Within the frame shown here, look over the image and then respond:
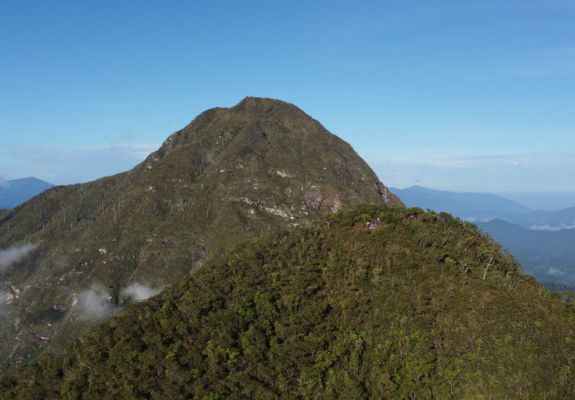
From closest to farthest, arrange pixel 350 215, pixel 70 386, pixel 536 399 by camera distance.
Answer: pixel 536 399 → pixel 70 386 → pixel 350 215

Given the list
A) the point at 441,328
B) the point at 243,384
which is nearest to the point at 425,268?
the point at 441,328

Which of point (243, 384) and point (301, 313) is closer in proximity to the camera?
point (243, 384)

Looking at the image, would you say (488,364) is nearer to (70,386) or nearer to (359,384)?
(359,384)

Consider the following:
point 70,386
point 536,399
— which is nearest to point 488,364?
point 536,399

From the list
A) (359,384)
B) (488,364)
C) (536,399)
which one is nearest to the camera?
(536,399)

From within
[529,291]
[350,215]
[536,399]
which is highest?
[350,215]

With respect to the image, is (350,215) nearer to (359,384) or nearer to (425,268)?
(425,268)

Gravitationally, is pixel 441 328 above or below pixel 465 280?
below
